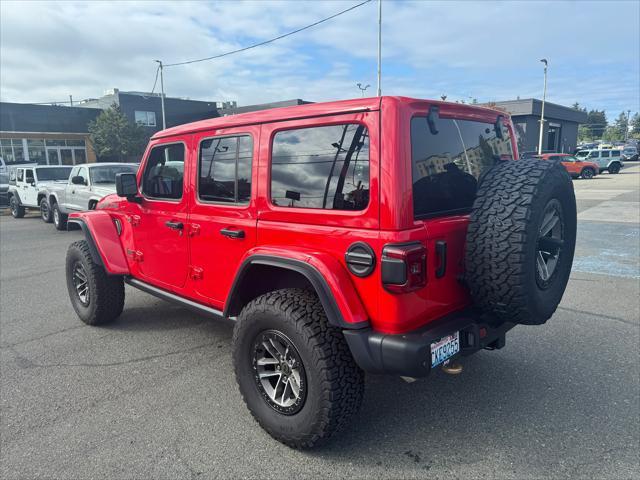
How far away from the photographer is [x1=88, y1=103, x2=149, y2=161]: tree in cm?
3569

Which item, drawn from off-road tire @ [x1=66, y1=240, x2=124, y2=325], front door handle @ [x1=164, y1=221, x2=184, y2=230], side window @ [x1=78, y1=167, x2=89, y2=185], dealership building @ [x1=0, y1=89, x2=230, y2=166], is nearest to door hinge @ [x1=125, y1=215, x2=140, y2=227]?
front door handle @ [x1=164, y1=221, x2=184, y2=230]

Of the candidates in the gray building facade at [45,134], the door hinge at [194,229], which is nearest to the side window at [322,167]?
the door hinge at [194,229]

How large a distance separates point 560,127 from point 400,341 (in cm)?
5682

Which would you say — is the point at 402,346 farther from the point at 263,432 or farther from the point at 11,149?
the point at 11,149

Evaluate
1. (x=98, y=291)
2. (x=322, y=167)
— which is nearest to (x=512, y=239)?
(x=322, y=167)

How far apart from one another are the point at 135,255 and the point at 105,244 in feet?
1.22

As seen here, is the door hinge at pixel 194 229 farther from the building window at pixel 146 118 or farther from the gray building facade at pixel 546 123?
the building window at pixel 146 118

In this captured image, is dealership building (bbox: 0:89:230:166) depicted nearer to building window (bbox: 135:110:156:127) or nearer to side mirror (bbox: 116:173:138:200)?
building window (bbox: 135:110:156:127)

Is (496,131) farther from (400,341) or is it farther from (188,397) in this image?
(188,397)

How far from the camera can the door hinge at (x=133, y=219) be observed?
163 inches

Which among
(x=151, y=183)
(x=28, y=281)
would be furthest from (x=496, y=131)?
→ (x=28, y=281)

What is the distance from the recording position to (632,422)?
2.92 metres

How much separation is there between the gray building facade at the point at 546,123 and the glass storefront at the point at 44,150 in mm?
34292

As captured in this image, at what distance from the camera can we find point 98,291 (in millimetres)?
4566
